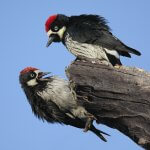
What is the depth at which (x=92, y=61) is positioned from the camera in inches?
171

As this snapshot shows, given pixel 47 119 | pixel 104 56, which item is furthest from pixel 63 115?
pixel 104 56

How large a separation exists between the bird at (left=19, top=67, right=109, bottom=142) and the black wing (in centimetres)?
74

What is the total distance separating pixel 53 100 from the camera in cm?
494

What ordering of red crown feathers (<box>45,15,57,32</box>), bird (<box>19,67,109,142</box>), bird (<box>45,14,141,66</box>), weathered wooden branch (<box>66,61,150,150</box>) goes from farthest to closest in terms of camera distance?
1. red crown feathers (<box>45,15,57,32</box>)
2. bird (<box>45,14,141,66</box>)
3. bird (<box>19,67,109,142</box>)
4. weathered wooden branch (<box>66,61,150,150</box>)

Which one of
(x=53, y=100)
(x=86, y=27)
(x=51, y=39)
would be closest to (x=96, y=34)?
(x=86, y=27)

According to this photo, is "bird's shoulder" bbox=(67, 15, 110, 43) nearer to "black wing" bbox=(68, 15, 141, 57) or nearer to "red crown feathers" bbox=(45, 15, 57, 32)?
"black wing" bbox=(68, 15, 141, 57)

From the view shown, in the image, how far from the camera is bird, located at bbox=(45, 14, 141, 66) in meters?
5.23

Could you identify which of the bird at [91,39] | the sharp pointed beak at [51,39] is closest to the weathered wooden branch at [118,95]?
the bird at [91,39]

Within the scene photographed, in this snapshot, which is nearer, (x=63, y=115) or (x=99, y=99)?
(x=99, y=99)

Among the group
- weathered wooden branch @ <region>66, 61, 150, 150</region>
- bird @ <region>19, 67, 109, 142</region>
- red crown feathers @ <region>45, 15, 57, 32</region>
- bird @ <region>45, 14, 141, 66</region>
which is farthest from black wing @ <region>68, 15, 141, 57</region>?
weathered wooden branch @ <region>66, 61, 150, 150</region>

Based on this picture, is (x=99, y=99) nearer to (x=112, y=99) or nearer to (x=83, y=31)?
(x=112, y=99)

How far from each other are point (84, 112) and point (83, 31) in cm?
134

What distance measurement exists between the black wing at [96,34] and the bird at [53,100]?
740 mm

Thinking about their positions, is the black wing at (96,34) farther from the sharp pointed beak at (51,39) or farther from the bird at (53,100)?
the bird at (53,100)
